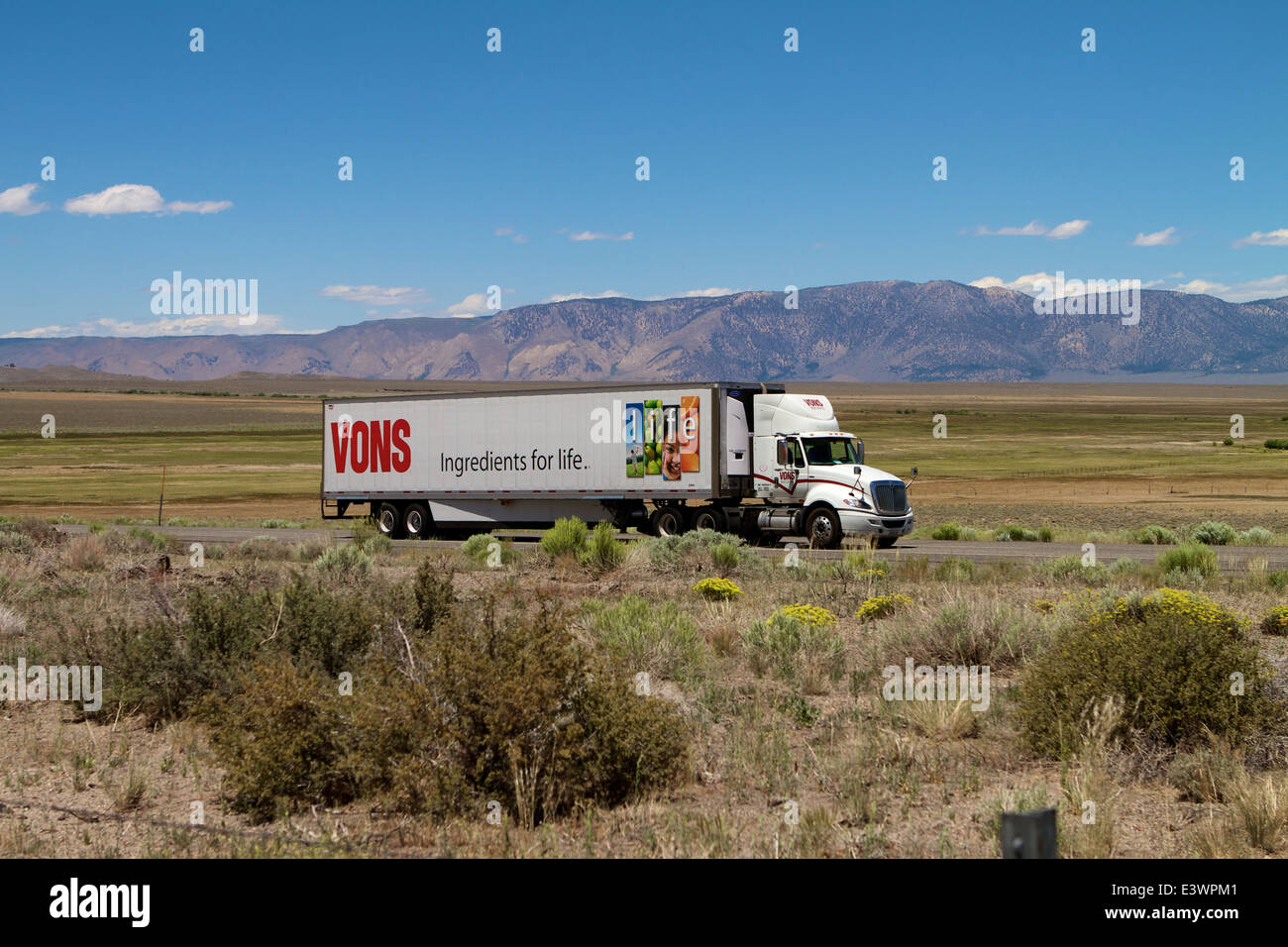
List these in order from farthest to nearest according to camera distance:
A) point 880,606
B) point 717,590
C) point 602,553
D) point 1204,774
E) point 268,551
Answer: point 268,551 < point 602,553 < point 717,590 < point 880,606 < point 1204,774

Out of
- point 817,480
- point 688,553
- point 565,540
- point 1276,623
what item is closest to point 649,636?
point 1276,623

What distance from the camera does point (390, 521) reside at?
32.5 metres

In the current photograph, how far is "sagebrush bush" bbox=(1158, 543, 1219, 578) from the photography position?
723 inches

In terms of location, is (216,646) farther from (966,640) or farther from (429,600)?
(966,640)

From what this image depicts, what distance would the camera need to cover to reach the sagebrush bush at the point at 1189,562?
60.2ft

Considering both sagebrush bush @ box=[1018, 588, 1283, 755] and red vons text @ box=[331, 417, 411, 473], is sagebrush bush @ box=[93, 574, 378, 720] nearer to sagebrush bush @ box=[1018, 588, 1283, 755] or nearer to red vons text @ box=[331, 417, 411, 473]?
sagebrush bush @ box=[1018, 588, 1283, 755]

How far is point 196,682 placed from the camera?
30.7 feet

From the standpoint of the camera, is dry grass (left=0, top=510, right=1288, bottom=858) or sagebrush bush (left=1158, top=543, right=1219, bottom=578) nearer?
dry grass (left=0, top=510, right=1288, bottom=858)

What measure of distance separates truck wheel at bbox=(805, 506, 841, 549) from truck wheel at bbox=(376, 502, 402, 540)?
12.1m

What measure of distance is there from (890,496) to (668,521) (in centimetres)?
548

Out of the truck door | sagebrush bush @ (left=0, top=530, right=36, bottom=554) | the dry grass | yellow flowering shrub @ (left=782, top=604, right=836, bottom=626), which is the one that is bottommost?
the dry grass

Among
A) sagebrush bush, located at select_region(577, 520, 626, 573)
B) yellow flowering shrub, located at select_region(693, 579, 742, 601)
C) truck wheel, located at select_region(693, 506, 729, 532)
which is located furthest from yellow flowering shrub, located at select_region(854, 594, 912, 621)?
truck wheel, located at select_region(693, 506, 729, 532)

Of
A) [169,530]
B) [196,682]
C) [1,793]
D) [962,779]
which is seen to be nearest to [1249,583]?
[962,779]
